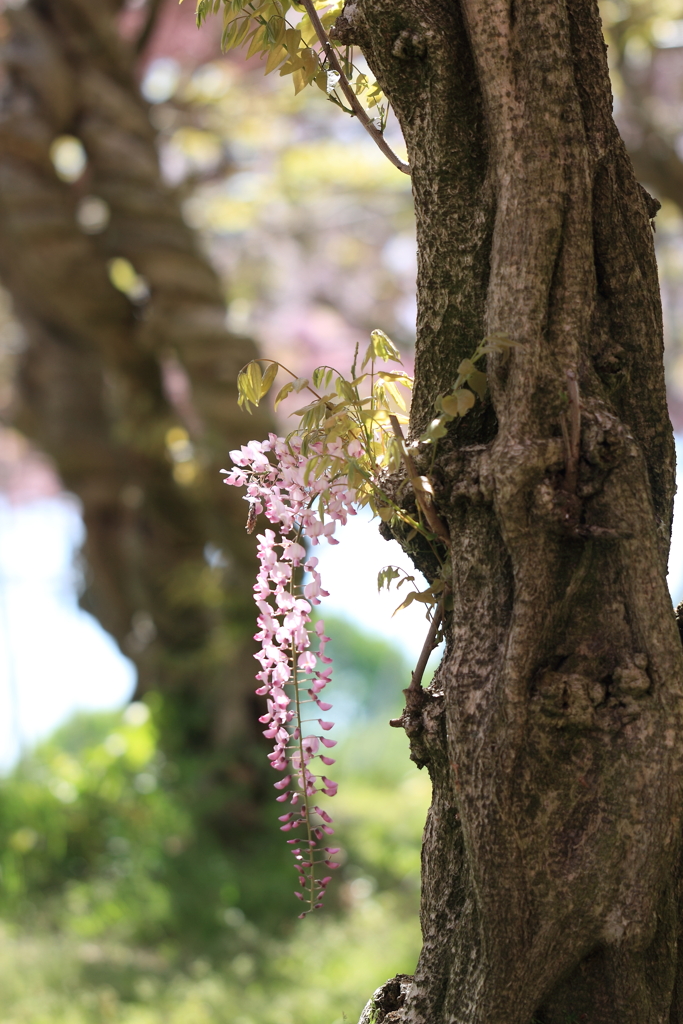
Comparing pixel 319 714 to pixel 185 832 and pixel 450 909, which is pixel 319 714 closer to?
pixel 185 832

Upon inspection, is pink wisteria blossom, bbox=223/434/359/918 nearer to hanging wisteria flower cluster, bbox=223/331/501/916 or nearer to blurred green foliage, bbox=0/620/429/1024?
hanging wisteria flower cluster, bbox=223/331/501/916

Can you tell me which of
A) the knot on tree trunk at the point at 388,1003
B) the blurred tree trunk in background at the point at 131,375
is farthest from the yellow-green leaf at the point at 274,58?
the blurred tree trunk in background at the point at 131,375

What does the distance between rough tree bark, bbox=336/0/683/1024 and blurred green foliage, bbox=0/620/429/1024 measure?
1.56 m

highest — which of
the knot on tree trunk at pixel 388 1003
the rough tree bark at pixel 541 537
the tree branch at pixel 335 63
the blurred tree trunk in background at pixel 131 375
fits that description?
the blurred tree trunk in background at pixel 131 375

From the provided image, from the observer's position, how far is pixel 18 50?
4555mm

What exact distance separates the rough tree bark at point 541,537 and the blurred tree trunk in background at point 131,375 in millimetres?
2828

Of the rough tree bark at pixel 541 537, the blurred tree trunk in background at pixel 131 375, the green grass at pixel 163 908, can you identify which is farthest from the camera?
the blurred tree trunk in background at pixel 131 375

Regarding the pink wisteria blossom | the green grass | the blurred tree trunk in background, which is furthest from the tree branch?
the blurred tree trunk in background

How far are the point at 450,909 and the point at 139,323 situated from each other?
13.0 feet

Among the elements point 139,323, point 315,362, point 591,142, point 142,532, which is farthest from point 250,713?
point 315,362

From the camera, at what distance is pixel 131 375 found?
4.89m

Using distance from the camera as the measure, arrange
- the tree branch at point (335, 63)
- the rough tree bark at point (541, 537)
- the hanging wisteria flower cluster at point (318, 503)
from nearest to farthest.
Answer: the rough tree bark at point (541, 537) < the hanging wisteria flower cluster at point (318, 503) < the tree branch at point (335, 63)

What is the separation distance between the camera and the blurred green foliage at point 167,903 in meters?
3.07

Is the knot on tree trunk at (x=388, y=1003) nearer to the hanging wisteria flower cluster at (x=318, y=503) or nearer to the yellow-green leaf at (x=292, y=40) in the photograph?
the hanging wisteria flower cluster at (x=318, y=503)
